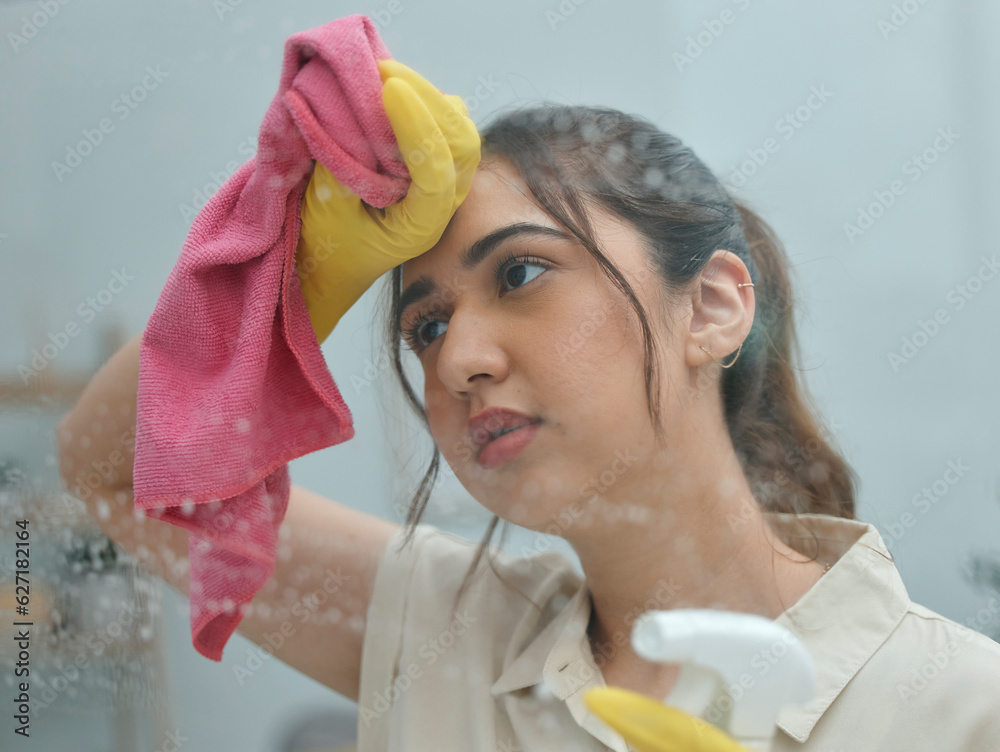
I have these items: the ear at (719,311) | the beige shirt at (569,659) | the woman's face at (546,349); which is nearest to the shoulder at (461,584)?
the beige shirt at (569,659)

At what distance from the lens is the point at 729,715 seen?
18.3 inches

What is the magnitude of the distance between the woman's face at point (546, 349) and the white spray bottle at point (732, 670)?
14cm

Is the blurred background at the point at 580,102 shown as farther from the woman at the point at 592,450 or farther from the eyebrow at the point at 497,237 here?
the eyebrow at the point at 497,237

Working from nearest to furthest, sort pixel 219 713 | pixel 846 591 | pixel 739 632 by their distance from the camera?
pixel 739 632 < pixel 846 591 < pixel 219 713

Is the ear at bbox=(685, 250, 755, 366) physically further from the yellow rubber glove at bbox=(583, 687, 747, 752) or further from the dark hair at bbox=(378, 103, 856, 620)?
the yellow rubber glove at bbox=(583, 687, 747, 752)

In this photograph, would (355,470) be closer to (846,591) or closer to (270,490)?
(270,490)

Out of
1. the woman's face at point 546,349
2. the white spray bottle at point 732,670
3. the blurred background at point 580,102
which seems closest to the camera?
the white spray bottle at point 732,670

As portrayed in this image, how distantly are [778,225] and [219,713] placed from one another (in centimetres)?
70

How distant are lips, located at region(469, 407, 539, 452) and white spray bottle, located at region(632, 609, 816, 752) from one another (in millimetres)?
179

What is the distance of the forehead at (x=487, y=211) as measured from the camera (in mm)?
587

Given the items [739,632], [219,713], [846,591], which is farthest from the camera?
[219,713]

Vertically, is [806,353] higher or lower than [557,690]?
higher

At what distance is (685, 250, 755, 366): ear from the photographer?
0.62 metres

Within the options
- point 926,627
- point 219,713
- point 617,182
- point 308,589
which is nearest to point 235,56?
point 617,182
